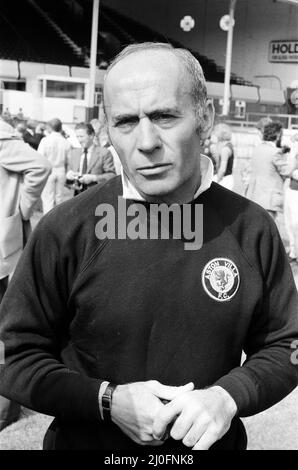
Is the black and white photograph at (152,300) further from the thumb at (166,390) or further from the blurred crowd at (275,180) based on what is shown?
the blurred crowd at (275,180)

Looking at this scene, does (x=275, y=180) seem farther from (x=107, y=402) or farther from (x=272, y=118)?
(x=272, y=118)

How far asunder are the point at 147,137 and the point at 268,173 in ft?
22.1

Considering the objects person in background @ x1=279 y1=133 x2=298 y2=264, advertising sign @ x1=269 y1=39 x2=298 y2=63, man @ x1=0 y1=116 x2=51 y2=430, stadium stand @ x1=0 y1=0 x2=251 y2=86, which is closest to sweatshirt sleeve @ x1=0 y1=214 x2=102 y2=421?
man @ x1=0 y1=116 x2=51 y2=430

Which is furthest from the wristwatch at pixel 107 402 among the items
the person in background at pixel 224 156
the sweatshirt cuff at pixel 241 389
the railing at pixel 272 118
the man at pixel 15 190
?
the railing at pixel 272 118

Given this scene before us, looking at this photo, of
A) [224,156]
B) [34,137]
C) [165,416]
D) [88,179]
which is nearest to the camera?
[165,416]

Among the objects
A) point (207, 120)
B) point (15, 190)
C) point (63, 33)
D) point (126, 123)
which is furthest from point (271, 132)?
point (63, 33)

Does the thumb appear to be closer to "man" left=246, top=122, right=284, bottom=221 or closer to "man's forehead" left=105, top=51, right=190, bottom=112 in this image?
"man's forehead" left=105, top=51, right=190, bottom=112

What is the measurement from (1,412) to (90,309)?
2.26m

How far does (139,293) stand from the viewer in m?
1.31

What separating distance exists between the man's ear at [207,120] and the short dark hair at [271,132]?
255 inches

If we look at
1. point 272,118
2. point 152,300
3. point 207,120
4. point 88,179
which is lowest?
point 88,179

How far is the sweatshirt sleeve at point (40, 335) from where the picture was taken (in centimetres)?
128

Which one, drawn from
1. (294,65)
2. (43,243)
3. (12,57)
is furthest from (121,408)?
(294,65)

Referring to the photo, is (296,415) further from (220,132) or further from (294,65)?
(294,65)
